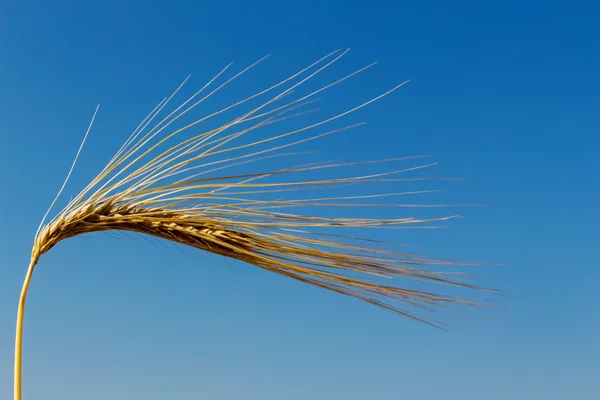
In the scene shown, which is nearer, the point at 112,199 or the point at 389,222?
the point at 389,222

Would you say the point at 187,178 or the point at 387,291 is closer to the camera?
the point at 387,291

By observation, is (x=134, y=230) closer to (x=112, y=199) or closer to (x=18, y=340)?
(x=112, y=199)

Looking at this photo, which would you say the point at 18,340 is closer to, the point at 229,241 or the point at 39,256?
the point at 39,256

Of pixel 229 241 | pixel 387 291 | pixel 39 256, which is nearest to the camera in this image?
pixel 387 291

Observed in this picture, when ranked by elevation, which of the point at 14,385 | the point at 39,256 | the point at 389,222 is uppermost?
the point at 389,222

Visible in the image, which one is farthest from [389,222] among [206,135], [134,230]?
[134,230]

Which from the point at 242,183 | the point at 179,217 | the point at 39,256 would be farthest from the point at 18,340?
the point at 242,183

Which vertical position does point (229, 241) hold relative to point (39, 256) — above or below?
above

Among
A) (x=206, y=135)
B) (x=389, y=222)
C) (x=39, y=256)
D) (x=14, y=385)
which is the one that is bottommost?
(x=14, y=385)

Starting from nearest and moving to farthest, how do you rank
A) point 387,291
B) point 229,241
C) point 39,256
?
point 387,291
point 229,241
point 39,256
